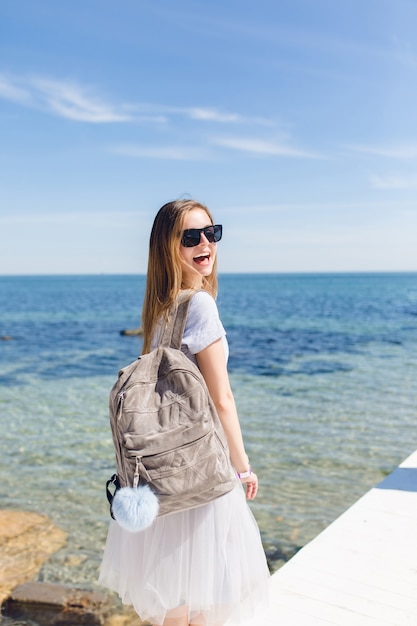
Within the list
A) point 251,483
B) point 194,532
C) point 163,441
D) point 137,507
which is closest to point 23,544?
point 251,483

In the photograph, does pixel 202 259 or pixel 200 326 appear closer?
pixel 200 326

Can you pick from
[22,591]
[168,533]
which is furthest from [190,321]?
[22,591]

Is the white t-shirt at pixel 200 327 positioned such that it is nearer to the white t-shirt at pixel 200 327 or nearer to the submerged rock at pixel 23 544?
the white t-shirt at pixel 200 327

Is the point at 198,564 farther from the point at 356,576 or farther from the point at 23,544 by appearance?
the point at 23,544

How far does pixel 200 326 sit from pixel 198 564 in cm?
100

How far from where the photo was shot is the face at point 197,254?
102 inches

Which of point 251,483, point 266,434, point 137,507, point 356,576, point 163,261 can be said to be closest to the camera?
point 137,507

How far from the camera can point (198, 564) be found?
2.33 m

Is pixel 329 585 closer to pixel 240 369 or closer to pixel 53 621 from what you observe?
pixel 53 621

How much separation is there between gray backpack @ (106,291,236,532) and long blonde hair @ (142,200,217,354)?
0.32 metres

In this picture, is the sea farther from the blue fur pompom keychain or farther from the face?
the face

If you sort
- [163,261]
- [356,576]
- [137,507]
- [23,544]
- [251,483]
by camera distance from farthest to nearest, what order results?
[23,544], [356,576], [251,483], [163,261], [137,507]

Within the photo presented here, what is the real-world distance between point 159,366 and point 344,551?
2.70m

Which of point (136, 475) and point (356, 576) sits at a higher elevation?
point (136, 475)
